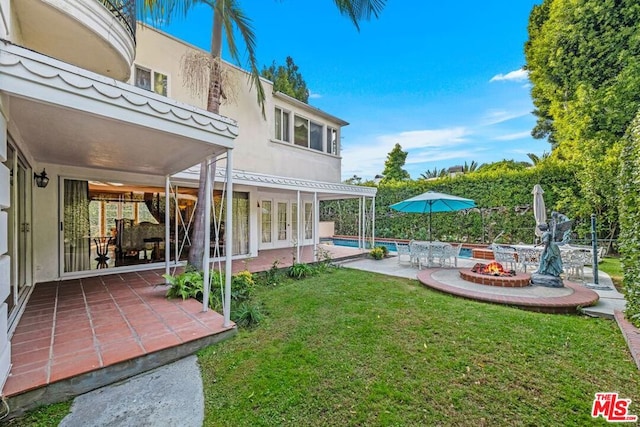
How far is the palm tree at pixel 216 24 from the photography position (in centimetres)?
689

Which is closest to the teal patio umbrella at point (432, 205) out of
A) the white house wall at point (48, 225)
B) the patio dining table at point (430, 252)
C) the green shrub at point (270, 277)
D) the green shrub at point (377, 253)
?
the patio dining table at point (430, 252)

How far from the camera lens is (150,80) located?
9578 mm

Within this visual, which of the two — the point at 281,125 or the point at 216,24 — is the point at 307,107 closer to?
the point at 281,125

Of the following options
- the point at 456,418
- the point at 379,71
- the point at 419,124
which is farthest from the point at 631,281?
the point at 419,124

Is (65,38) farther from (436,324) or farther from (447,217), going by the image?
Result: (447,217)

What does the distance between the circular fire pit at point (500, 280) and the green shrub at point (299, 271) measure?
489cm

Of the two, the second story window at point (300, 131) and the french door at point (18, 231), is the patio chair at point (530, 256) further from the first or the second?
the french door at point (18, 231)

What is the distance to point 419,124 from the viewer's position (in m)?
24.2

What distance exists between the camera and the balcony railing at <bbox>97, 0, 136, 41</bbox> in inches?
199

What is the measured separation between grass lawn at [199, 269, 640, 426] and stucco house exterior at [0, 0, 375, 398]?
179 centimetres

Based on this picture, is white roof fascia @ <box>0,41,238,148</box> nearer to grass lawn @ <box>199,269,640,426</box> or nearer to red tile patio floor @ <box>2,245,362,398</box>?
red tile patio floor @ <box>2,245,362,398</box>

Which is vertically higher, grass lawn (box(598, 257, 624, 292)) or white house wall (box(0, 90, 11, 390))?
white house wall (box(0, 90, 11, 390))

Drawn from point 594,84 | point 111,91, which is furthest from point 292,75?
point 111,91

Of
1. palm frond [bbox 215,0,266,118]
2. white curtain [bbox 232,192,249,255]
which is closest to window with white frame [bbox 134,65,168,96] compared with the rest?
palm frond [bbox 215,0,266,118]
